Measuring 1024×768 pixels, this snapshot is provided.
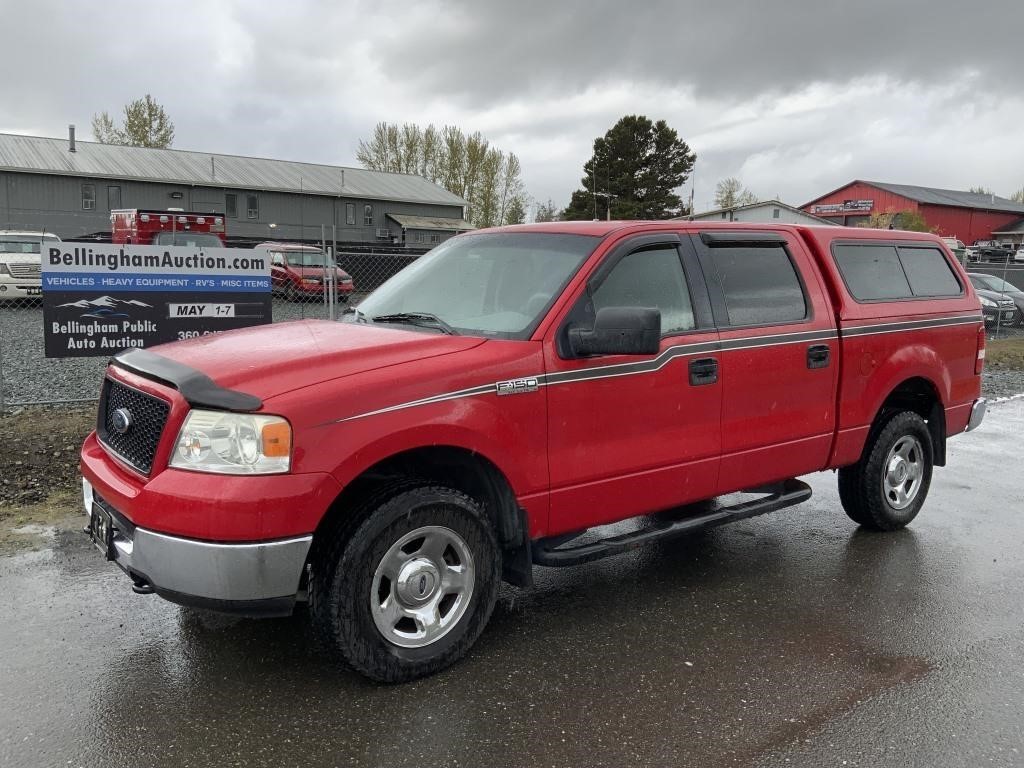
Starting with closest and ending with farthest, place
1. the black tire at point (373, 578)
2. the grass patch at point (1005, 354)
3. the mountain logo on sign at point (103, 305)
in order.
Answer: the black tire at point (373, 578)
the mountain logo on sign at point (103, 305)
the grass patch at point (1005, 354)

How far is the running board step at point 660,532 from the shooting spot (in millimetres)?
3834

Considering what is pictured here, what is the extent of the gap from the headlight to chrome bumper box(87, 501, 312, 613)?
0.90 ft

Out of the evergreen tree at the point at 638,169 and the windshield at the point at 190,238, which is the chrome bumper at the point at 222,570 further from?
the evergreen tree at the point at 638,169

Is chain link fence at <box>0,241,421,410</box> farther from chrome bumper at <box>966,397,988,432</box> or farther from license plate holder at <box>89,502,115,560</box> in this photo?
chrome bumper at <box>966,397,988,432</box>

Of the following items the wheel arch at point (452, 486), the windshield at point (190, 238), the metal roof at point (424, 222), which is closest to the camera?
the wheel arch at point (452, 486)

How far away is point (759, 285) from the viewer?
4.59 meters

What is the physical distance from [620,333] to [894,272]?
2775 mm

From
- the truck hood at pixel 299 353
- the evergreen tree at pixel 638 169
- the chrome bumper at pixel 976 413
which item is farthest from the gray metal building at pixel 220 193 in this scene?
the chrome bumper at pixel 976 413

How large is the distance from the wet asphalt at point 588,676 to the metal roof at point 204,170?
1534 inches

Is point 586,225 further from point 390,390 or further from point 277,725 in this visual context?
point 277,725

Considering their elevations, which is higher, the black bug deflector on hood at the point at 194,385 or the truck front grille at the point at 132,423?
the black bug deflector on hood at the point at 194,385

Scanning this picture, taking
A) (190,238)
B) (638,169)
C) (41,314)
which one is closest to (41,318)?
(41,314)

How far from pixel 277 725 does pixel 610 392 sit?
1.94 metres

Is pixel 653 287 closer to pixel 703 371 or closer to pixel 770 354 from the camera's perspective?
pixel 703 371
